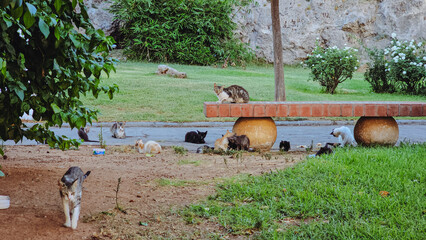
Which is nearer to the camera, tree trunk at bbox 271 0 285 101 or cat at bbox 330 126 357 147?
cat at bbox 330 126 357 147

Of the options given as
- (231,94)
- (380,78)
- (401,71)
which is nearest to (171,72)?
(380,78)

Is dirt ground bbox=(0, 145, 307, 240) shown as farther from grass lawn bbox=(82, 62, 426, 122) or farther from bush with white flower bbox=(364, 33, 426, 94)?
bush with white flower bbox=(364, 33, 426, 94)

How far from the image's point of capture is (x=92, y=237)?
3.55 metres

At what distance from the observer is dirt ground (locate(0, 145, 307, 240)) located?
12.1 ft

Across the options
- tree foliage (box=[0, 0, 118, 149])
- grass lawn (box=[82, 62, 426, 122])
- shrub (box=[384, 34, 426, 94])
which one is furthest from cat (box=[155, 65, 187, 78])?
tree foliage (box=[0, 0, 118, 149])

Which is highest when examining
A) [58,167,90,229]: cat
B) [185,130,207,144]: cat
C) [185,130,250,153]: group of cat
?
[58,167,90,229]: cat

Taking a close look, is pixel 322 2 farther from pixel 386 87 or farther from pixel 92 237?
pixel 92 237

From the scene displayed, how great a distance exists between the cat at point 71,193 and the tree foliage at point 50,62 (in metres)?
0.56

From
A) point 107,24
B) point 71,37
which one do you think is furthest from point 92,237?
point 107,24

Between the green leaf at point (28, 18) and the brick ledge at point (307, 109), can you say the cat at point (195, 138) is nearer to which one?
the brick ledge at point (307, 109)

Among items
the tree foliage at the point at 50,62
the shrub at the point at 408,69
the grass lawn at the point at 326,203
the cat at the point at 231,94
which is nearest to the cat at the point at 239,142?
the cat at the point at 231,94

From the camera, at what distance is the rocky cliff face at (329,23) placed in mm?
30484

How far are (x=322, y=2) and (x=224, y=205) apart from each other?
95.2 feet

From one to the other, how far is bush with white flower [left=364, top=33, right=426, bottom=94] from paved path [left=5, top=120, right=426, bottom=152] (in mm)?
6224
